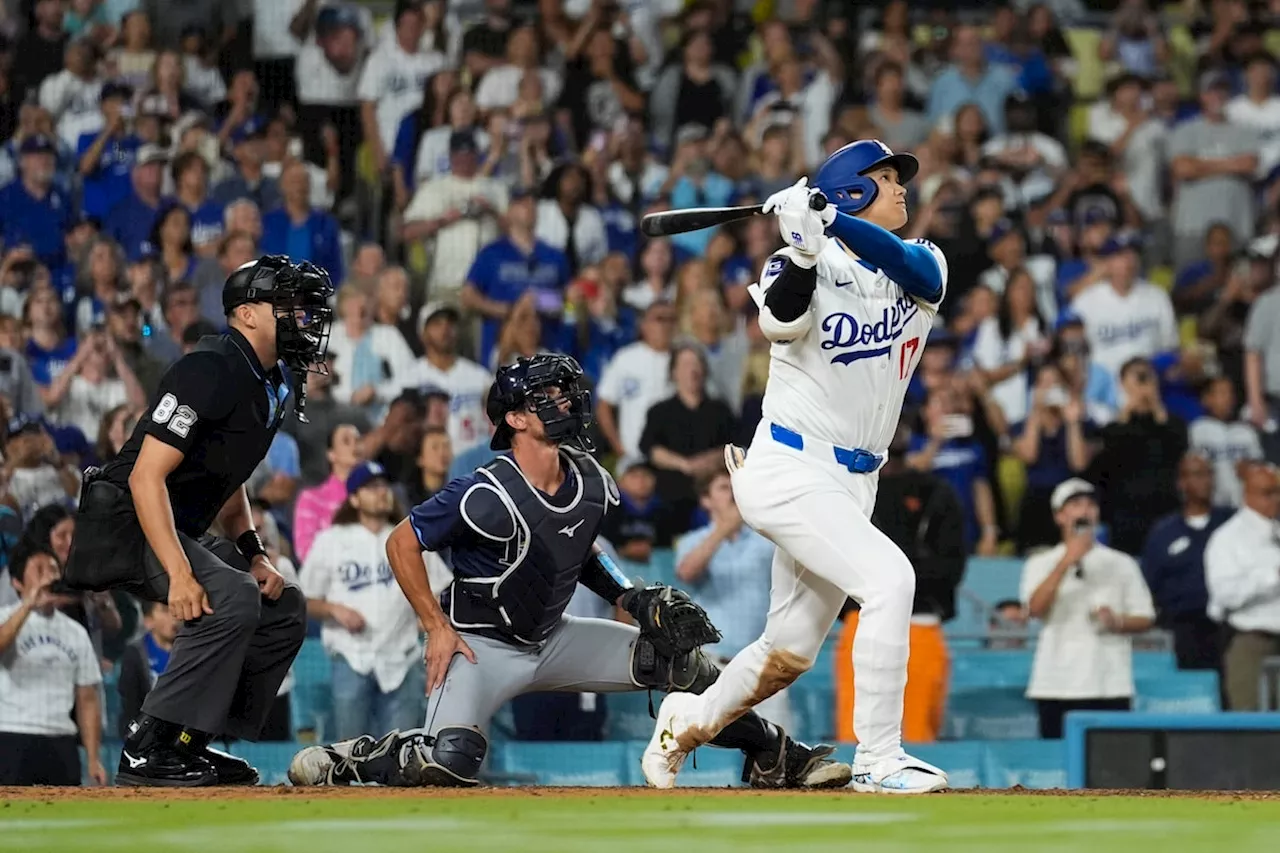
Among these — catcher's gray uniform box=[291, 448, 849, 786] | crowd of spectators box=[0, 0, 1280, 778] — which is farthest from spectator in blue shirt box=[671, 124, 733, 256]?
catcher's gray uniform box=[291, 448, 849, 786]

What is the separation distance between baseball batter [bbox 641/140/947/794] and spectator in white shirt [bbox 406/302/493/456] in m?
4.15

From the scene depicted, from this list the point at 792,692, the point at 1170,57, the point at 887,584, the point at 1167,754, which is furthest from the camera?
the point at 1170,57

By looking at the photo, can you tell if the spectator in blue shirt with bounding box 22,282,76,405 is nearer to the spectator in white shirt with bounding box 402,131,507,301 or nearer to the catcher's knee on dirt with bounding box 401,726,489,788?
the spectator in white shirt with bounding box 402,131,507,301

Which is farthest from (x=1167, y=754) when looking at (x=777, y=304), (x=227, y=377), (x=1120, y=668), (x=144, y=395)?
(x=144, y=395)

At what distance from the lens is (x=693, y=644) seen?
579 cm

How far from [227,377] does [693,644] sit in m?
1.53

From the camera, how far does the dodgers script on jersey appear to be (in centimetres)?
541

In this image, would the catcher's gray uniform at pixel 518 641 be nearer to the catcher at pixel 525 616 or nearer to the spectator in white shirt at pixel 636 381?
the catcher at pixel 525 616

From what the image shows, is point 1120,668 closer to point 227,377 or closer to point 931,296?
point 931,296

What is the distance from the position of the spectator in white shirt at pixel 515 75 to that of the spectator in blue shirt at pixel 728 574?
159 inches

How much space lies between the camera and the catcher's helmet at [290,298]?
5.76 meters

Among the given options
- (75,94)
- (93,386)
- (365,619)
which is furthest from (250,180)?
(365,619)

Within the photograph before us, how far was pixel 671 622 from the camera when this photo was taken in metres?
5.77

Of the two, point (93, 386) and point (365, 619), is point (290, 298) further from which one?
point (93, 386)
